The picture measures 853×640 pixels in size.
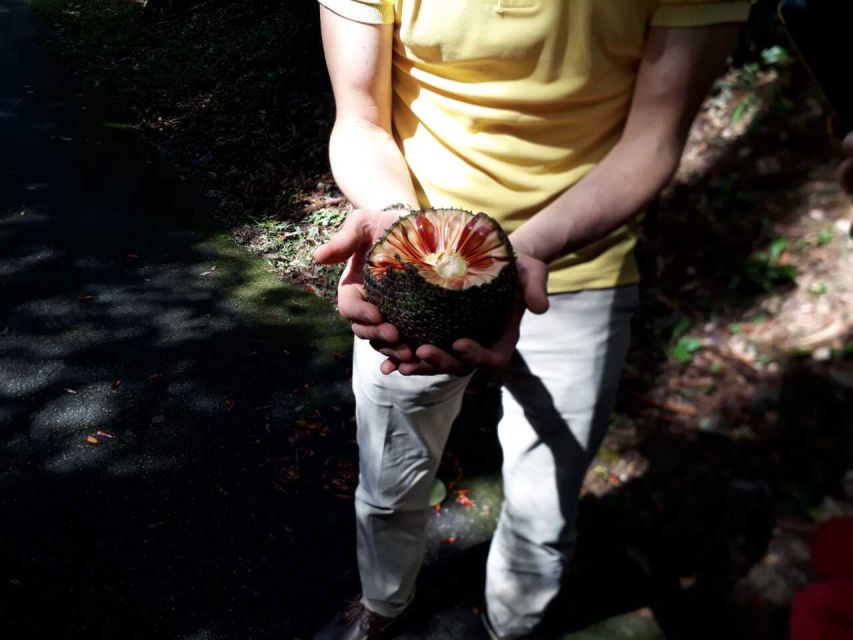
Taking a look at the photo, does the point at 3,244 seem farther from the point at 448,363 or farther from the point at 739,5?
the point at 739,5

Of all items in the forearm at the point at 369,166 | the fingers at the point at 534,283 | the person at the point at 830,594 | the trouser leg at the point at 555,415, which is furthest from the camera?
the trouser leg at the point at 555,415

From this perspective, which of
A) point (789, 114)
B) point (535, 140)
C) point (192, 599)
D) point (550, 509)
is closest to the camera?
point (535, 140)

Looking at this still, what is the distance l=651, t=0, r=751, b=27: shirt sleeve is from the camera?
1543mm

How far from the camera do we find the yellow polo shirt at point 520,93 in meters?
1.58

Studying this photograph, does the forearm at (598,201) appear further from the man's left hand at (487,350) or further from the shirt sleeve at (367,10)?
the shirt sleeve at (367,10)

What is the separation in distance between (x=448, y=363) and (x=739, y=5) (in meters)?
1.09

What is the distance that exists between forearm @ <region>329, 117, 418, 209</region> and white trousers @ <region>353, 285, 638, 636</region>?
1.51 feet

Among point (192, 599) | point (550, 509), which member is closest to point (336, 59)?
point (550, 509)

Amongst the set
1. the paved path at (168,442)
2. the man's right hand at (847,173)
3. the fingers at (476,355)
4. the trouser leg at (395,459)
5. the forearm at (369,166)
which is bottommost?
the paved path at (168,442)

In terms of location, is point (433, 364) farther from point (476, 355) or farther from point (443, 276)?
point (443, 276)

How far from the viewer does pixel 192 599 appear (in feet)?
9.12

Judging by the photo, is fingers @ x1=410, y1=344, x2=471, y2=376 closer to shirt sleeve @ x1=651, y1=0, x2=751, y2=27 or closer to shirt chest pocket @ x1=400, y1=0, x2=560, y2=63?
shirt chest pocket @ x1=400, y1=0, x2=560, y2=63

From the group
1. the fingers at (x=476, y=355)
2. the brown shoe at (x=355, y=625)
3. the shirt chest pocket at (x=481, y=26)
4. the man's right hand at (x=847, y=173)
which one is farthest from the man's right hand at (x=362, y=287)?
the brown shoe at (x=355, y=625)

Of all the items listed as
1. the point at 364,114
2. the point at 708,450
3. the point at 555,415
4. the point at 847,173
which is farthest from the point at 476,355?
the point at 708,450
